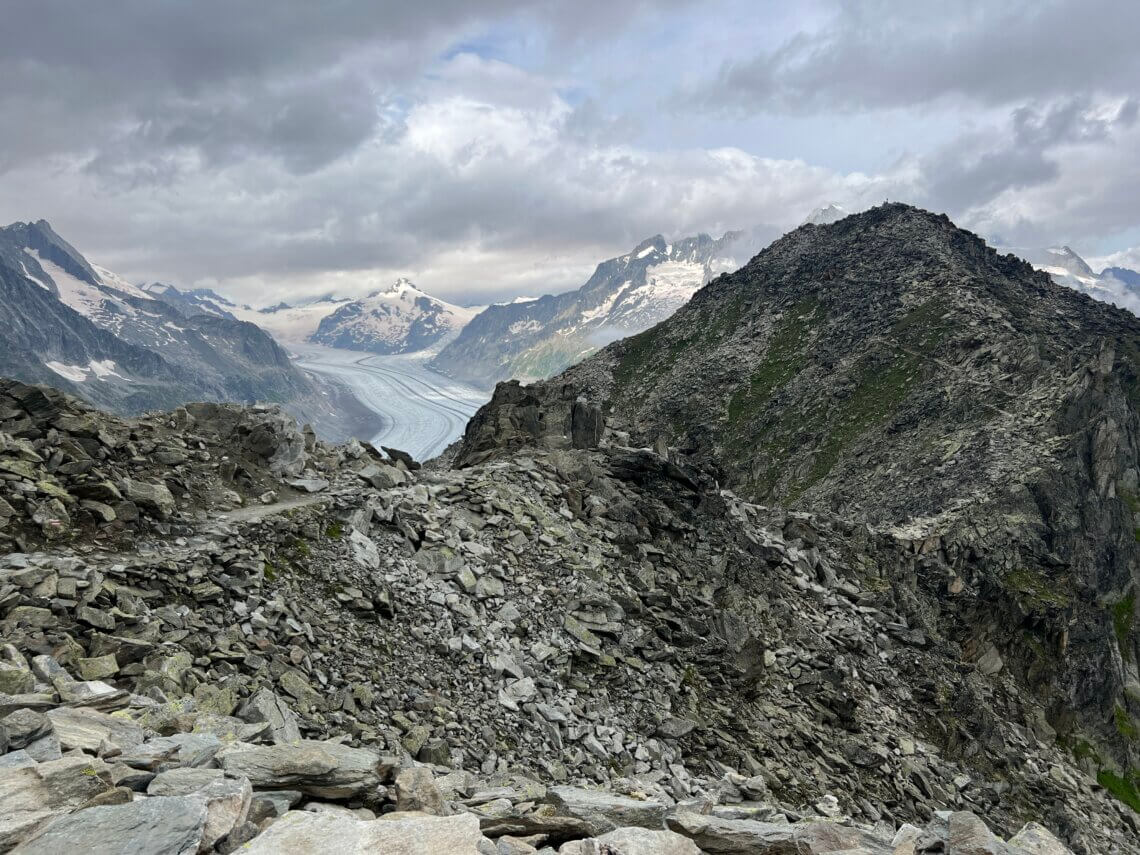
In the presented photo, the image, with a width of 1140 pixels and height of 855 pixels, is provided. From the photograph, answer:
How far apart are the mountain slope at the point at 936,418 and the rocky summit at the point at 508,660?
2.88 feet

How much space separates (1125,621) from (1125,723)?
72.7ft

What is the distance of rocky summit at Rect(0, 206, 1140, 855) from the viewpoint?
11.0 meters

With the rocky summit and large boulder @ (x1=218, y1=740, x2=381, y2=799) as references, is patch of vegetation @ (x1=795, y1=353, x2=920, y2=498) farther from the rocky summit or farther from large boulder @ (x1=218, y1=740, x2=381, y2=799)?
large boulder @ (x1=218, y1=740, x2=381, y2=799)

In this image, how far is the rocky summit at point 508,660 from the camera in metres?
11.0

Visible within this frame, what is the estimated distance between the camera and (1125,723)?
5666 cm

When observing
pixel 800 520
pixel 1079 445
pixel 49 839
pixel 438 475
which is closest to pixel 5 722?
pixel 49 839

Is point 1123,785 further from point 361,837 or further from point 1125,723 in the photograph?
point 361,837

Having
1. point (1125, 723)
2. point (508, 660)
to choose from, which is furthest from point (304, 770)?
point (1125, 723)

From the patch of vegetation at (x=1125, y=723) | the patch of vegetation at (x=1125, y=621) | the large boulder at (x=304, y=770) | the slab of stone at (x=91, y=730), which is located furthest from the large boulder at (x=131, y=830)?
the patch of vegetation at (x=1125, y=621)

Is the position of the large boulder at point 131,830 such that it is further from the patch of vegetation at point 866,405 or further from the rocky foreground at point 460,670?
the patch of vegetation at point 866,405

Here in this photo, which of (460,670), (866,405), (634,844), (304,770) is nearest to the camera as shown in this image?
(634,844)

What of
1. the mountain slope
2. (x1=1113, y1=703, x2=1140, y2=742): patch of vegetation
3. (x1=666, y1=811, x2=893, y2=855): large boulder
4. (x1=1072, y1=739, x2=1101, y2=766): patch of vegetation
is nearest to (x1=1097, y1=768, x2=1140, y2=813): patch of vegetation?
(x1=1072, y1=739, x2=1101, y2=766): patch of vegetation

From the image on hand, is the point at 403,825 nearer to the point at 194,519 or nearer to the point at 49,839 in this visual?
the point at 49,839

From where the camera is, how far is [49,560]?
757 inches
